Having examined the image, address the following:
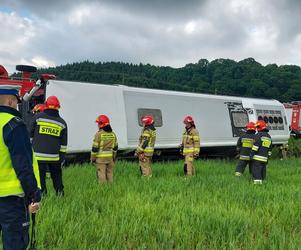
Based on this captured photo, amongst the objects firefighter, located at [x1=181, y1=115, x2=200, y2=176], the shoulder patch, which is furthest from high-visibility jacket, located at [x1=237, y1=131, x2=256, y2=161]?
the shoulder patch

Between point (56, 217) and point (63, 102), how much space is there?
20.9 ft

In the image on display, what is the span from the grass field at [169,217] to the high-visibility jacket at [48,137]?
740 millimetres

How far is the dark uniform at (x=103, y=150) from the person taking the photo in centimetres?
865

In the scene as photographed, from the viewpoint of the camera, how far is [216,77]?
174ft

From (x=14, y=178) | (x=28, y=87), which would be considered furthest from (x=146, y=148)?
(x=14, y=178)

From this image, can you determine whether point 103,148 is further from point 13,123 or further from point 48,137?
point 13,123

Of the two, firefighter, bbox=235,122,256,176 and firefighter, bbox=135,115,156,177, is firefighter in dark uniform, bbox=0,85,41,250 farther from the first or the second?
firefighter, bbox=235,122,256,176

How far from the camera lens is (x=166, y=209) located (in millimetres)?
5758

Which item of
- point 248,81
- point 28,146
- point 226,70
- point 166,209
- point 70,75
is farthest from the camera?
point 226,70

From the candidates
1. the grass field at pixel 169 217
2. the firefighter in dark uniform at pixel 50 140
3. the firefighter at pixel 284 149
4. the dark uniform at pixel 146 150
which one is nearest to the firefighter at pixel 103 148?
the grass field at pixel 169 217

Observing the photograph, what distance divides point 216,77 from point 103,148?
4592 centimetres

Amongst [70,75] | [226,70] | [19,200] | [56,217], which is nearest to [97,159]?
[56,217]

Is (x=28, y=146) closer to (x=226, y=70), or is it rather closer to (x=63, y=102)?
(x=63, y=102)

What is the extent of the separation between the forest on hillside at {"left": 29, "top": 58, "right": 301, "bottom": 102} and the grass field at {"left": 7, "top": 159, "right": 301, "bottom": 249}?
34857mm
